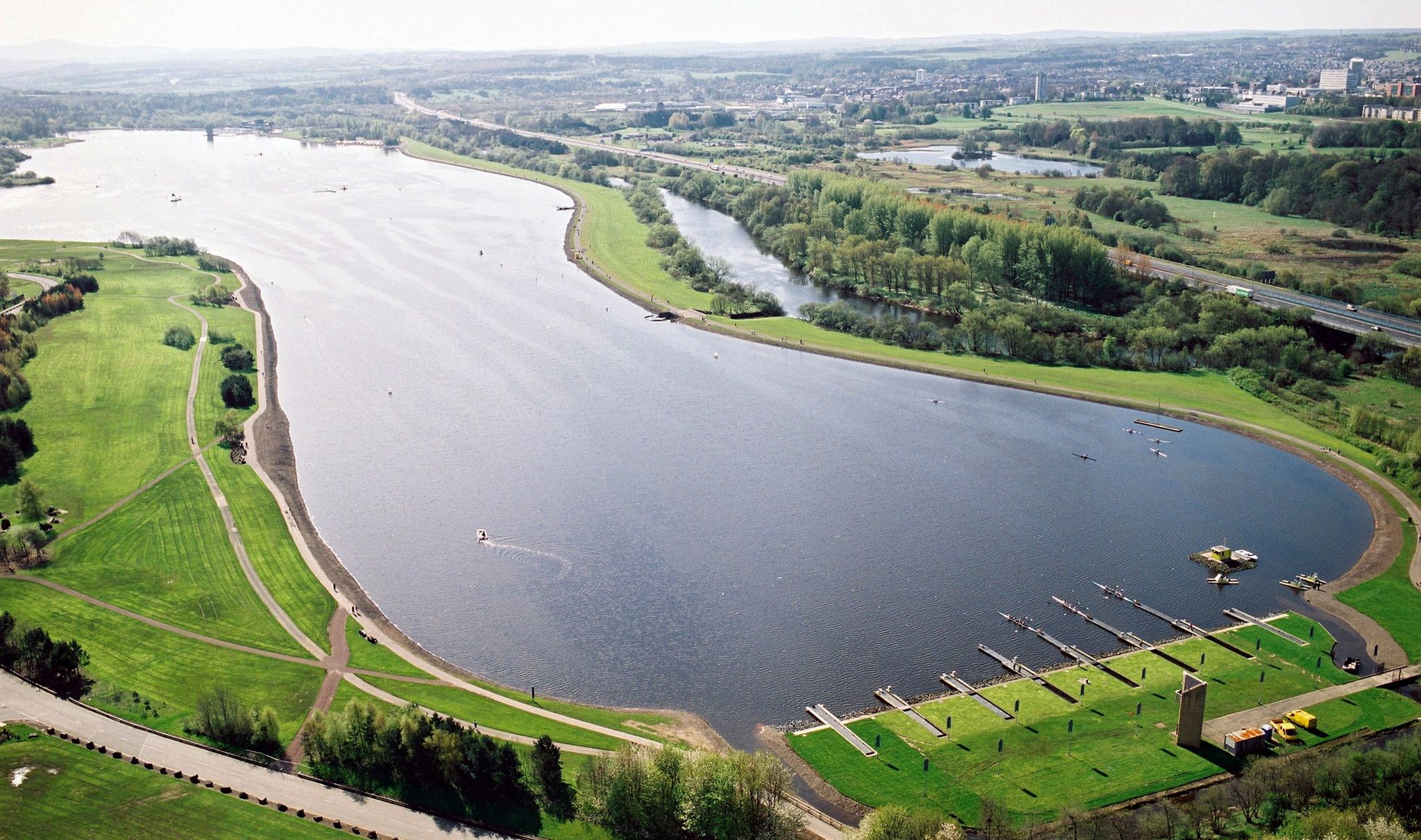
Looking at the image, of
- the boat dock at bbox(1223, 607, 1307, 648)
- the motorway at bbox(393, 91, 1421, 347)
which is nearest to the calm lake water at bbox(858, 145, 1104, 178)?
the motorway at bbox(393, 91, 1421, 347)

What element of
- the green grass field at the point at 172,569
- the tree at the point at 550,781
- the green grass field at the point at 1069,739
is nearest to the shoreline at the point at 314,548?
the green grass field at the point at 172,569

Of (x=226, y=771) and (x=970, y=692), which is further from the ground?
(x=226, y=771)

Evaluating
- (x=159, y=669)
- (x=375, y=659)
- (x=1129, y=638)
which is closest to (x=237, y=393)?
(x=159, y=669)

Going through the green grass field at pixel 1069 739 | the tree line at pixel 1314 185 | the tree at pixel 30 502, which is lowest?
the green grass field at pixel 1069 739

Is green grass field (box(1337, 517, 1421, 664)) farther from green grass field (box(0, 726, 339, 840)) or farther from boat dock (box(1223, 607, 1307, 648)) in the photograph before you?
green grass field (box(0, 726, 339, 840))

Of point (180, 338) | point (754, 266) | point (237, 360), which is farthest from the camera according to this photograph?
point (754, 266)

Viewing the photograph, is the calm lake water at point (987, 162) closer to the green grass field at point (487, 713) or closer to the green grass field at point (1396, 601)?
the green grass field at point (1396, 601)

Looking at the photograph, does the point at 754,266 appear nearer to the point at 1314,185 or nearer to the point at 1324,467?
the point at 1324,467
